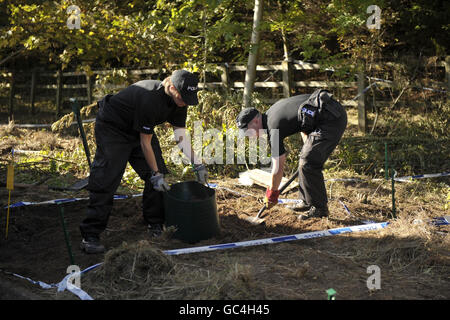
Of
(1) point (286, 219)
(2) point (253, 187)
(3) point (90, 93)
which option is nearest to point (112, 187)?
(1) point (286, 219)

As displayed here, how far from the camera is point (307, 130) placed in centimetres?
496

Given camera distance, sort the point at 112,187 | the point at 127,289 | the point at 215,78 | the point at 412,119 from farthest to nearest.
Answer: the point at 215,78, the point at 412,119, the point at 112,187, the point at 127,289

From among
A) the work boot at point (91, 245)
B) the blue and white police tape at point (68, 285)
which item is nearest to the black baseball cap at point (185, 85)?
the work boot at point (91, 245)

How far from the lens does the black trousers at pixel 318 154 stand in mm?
4816

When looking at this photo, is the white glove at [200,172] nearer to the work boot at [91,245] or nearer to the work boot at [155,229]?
the work boot at [155,229]

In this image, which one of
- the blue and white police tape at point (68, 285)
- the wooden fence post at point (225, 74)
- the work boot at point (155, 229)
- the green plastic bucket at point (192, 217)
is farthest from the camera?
the wooden fence post at point (225, 74)

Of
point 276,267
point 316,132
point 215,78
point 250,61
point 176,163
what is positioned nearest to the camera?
point 276,267

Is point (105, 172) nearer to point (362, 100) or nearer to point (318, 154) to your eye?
point (318, 154)

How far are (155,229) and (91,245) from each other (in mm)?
669

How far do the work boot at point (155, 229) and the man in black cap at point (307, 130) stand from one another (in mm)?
1143

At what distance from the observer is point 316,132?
485 cm

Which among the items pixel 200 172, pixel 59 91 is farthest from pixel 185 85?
pixel 59 91
